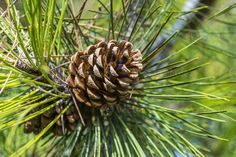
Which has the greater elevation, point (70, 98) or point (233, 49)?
point (233, 49)

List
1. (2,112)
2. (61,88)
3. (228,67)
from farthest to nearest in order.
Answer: (228,67)
(61,88)
(2,112)

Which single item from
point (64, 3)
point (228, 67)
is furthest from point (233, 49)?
point (64, 3)

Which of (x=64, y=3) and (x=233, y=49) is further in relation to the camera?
(x=233, y=49)

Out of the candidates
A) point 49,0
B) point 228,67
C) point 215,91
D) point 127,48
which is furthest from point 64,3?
point 228,67

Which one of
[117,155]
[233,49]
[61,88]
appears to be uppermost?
[233,49]

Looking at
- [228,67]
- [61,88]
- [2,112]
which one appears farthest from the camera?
[228,67]

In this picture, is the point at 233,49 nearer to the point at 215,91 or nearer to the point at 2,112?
the point at 215,91

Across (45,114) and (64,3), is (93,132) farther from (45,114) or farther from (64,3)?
(64,3)
